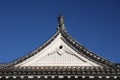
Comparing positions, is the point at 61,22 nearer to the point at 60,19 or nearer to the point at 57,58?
the point at 60,19

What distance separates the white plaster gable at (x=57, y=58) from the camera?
22.2m

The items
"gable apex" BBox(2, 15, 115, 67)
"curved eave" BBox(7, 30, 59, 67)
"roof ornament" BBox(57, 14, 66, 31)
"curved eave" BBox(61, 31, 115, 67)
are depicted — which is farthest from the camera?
"roof ornament" BBox(57, 14, 66, 31)

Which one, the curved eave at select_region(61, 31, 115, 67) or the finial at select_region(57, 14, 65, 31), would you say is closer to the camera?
the curved eave at select_region(61, 31, 115, 67)

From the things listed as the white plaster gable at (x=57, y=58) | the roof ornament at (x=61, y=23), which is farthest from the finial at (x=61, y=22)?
the white plaster gable at (x=57, y=58)

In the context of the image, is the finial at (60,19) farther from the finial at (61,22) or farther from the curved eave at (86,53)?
the curved eave at (86,53)

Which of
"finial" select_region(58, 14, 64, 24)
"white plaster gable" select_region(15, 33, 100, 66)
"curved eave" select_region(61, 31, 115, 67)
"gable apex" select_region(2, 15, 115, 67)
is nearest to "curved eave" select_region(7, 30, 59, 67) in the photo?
"gable apex" select_region(2, 15, 115, 67)

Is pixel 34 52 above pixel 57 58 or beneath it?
above

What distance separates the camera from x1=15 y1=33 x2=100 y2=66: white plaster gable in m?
22.2

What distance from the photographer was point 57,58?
885 inches

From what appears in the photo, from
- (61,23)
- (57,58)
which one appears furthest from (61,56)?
(61,23)

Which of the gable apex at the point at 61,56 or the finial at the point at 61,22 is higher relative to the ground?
the finial at the point at 61,22

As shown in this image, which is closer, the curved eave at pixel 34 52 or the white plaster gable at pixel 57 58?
the white plaster gable at pixel 57 58

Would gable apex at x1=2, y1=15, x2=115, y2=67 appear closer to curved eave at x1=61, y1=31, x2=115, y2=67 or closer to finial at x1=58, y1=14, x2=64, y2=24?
curved eave at x1=61, y1=31, x2=115, y2=67

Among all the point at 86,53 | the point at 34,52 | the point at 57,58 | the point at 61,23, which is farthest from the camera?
the point at 61,23
